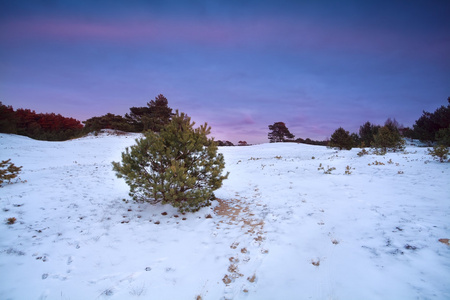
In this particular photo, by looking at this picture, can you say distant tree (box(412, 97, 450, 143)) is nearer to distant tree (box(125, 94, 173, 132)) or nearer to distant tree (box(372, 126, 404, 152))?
distant tree (box(372, 126, 404, 152))

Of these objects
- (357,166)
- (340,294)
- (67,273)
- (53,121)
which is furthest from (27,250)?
(53,121)

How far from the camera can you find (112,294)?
2.71 m

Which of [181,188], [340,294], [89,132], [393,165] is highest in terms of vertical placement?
[89,132]

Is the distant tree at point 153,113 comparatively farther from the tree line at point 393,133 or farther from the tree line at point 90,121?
the tree line at point 393,133

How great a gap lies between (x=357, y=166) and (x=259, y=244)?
358 inches

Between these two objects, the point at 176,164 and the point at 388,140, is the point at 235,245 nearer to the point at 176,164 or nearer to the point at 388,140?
the point at 176,164

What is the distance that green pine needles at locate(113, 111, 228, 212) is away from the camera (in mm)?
5137

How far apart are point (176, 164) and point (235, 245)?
2493 mm

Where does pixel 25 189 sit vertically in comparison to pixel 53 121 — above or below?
below

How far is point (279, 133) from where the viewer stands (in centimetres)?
4872

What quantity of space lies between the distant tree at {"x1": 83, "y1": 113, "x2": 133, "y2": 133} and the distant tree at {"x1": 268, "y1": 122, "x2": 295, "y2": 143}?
108ft

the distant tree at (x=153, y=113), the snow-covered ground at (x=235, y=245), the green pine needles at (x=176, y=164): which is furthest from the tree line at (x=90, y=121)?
the snow-covered ground at (x=235, y=245)

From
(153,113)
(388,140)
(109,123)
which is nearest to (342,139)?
(388,140)

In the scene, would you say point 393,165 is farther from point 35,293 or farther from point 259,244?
point 35,293
